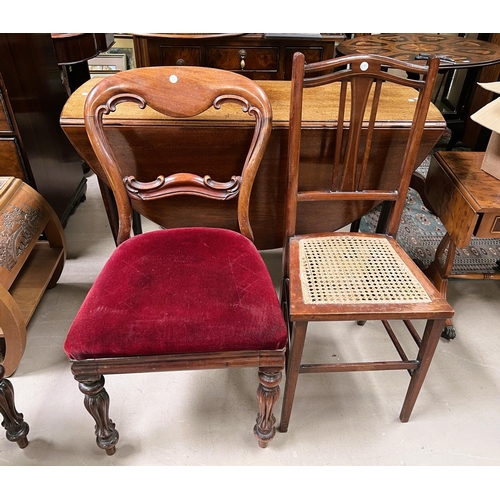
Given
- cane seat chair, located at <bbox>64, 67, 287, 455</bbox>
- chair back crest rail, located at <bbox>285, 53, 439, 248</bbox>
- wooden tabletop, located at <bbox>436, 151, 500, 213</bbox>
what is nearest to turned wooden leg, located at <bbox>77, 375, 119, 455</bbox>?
cane seat chair, located at <bbox>64, 67, 287, 455</bbox>

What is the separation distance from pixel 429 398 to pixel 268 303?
0.82m

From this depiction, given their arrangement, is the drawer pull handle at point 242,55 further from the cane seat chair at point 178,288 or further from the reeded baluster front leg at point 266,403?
the reeded baluster front leg at point 266,403

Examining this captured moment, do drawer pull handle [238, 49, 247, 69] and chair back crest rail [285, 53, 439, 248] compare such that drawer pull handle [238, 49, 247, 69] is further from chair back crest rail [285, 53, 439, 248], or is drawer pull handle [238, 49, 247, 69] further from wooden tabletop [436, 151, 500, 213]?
wooden tabletop [436, 151, 500, 213]

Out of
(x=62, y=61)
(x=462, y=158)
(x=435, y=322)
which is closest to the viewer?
(x=435, y=322)

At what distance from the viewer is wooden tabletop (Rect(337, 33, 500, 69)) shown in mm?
2486

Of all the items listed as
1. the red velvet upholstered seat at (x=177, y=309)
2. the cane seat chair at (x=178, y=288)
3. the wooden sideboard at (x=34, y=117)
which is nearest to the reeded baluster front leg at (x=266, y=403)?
the cane seat chair at (x=178, y=288)

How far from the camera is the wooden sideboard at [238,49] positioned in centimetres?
246

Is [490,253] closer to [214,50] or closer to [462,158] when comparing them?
[462,158]

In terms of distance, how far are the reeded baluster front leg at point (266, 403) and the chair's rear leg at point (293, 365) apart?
0.22 ft

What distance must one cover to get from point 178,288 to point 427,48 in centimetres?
246

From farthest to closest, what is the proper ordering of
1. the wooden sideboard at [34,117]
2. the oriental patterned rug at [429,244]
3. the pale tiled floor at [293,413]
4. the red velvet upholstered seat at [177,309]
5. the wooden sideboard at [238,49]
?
the wooden sideboard at [238,49]
the oriental patterned rug at [429,244]
the wooden sideboard at [34,117]
the pale tiled floor at [293,413]
the red velvet upholstered seat at [177,309]

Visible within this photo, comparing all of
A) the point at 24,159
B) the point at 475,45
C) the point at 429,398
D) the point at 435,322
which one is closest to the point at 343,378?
the point at 429,398

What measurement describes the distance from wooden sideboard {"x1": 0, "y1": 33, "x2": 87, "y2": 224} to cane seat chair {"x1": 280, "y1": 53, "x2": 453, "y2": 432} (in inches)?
45.5

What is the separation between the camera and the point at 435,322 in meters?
1.19
